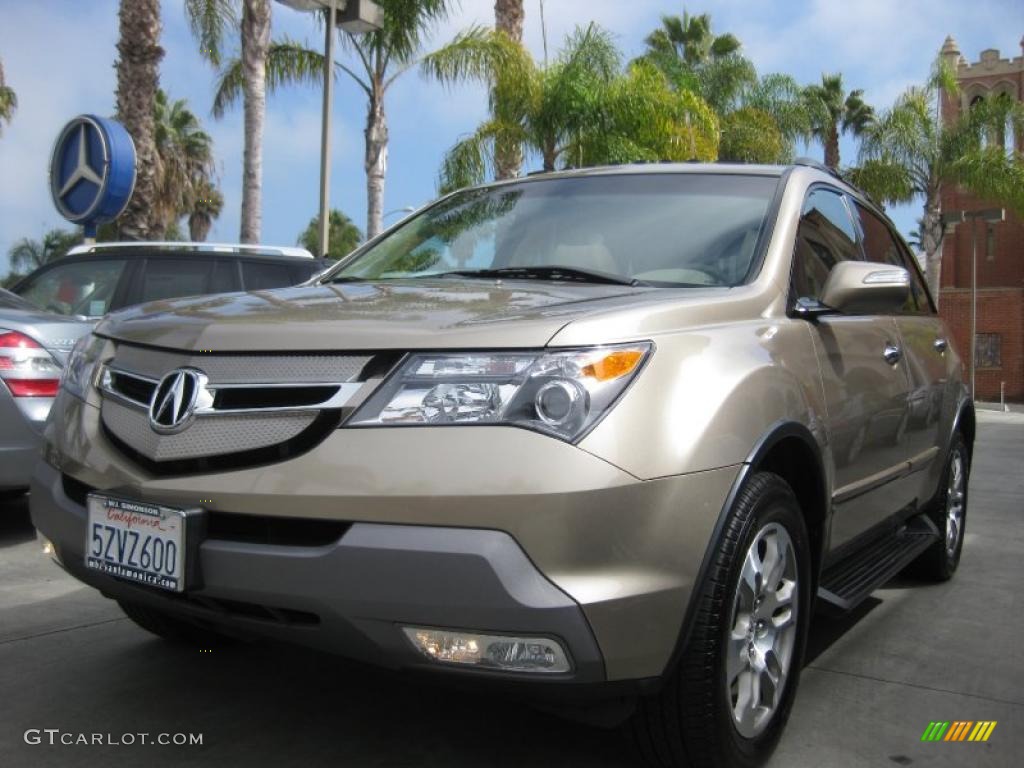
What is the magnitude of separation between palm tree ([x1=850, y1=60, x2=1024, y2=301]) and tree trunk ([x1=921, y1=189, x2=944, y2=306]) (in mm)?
441

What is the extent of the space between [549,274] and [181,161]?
35530 millimetres

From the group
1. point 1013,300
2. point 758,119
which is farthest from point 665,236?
point 1013,300

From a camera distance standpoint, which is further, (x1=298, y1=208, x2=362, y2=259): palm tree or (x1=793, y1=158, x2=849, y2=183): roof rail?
(x1=298, y1=208, x2=362, y2=259): palm tree

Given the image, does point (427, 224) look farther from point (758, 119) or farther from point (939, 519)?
point (758, 119)

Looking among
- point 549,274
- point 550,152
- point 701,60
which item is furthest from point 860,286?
point 701,60

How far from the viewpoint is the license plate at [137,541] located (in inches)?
91.3

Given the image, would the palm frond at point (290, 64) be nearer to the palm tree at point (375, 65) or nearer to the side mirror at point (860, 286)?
the palm tree at point (375, 65)

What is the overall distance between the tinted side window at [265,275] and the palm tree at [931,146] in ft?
72.4

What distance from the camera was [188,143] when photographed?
128 ft

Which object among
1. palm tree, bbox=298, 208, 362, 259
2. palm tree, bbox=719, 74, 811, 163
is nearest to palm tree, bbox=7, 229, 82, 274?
palm tree, bbox=298, 208, 362, 259

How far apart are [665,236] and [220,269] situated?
4.95m

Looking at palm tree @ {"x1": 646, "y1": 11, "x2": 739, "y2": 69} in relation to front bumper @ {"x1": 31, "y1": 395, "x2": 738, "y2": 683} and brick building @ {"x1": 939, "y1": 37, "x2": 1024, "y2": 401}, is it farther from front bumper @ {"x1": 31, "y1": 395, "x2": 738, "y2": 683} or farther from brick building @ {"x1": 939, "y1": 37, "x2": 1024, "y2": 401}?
front bumper @ {"x1": 31, "y1": 395, "x2": 738, "y2": 683}

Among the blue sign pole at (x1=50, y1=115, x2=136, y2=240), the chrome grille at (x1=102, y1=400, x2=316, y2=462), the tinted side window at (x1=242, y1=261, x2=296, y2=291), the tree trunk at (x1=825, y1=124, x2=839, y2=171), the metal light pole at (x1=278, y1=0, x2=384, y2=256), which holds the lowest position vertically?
the chrome grille at (x1=102, y1=400, x2=316, y2=462)

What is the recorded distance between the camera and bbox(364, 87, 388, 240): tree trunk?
656 inches
